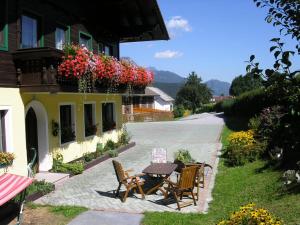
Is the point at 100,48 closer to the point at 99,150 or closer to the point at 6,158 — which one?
the point at 99,150

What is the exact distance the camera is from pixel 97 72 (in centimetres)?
1317

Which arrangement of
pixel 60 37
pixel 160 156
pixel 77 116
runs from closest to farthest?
pixel 160 156 < pixel 60 37 < pixel 77 116

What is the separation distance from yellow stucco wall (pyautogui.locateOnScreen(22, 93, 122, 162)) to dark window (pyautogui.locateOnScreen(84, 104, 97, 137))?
0.22 meters

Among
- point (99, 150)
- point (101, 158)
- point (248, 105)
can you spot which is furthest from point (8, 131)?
point (248, 105)

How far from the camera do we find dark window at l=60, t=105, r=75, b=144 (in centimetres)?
1451

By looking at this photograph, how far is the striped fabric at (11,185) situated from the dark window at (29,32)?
4451mm

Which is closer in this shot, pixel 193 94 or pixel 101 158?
pixel 101 158

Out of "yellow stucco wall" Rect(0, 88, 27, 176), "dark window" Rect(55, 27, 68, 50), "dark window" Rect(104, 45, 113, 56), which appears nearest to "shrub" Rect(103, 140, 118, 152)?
"dark window" Rect(104, 45, 113, 56)

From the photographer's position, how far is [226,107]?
5106 cm

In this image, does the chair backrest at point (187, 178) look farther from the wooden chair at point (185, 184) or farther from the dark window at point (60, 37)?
the dark window at point (60, 37)

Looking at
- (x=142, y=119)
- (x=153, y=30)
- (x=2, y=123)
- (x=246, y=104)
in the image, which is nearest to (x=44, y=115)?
(x=2, y=123)

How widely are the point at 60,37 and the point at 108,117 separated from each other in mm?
6273

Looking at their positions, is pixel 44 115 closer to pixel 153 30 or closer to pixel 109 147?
pixel 109 147

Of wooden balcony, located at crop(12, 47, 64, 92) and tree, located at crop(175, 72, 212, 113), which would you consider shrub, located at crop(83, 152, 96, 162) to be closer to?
wooden balcony, located at crop(12, 47, 64, 92)
